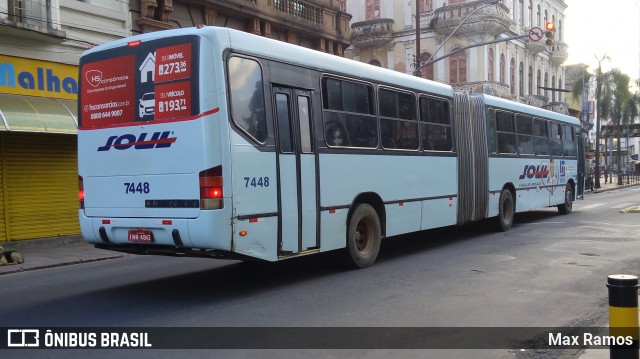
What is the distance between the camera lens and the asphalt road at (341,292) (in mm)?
6551

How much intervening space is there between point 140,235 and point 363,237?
12.6 feet

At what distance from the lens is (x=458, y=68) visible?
3841 centimetres

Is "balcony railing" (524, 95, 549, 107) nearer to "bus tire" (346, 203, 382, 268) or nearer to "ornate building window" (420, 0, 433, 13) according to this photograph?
"ornate building window" (420, 0, 433, 13)

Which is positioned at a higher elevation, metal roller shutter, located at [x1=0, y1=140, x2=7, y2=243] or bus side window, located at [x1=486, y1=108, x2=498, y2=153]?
bus side window, located at [x1=486, y1=108, x2=498, y2=153]

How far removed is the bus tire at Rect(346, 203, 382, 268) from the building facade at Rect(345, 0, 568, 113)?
2488 cm

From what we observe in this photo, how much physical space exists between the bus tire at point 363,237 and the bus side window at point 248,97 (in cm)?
251

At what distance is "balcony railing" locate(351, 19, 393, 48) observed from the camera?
40.3m

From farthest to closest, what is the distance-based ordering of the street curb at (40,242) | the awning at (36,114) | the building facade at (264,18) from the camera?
1. the building facade at (264,18)
2. the street curb at (40,242)
3. the awning at (36,114)

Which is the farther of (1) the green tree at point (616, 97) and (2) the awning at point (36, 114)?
(1) the green tree at point (616, 97)

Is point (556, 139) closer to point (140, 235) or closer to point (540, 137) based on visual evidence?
point (540, 137)

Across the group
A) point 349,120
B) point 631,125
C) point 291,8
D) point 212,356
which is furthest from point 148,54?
point 631,125

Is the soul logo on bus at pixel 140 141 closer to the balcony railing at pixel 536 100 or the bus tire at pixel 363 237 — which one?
the bus tire at pixel 363 237

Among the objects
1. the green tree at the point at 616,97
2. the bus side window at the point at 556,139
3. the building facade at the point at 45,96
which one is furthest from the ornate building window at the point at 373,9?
the building facade at the point at 45,96

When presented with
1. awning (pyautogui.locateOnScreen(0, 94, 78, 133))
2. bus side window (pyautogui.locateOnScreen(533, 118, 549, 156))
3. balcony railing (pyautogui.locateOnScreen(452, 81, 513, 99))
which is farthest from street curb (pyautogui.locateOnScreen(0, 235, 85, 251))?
balcony railing (pyautogui.locateOnScreen(452, 81, 513, 99))
